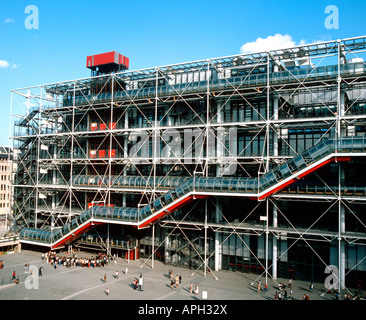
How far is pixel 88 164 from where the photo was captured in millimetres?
39219

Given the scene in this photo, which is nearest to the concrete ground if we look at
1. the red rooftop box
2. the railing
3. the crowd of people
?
the crowd of people

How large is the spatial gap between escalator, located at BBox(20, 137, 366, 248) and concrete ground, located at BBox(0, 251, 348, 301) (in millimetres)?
3961

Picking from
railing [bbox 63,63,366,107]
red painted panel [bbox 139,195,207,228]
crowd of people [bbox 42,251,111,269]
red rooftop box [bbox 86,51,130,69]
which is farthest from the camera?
red rooftop box [bbox 86,51,130,69]

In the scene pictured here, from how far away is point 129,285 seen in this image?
2670 centimetres

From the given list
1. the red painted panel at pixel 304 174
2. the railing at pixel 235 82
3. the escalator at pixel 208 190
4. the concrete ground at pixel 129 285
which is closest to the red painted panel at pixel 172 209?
the escalator at pixel 208 190

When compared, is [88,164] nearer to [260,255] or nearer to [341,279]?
[260,255]

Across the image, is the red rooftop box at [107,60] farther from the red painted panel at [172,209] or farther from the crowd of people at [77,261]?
the crowd of people at [77,261]

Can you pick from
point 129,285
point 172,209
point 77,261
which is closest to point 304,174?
point 172,209

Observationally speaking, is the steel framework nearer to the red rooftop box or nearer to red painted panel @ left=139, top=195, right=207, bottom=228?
red painted panel @ left=139, top=195, right=207, bottom=228

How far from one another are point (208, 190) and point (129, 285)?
9.02 meters

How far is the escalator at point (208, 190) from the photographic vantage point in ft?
81.6

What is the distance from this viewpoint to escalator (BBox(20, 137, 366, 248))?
24859 millimetres
